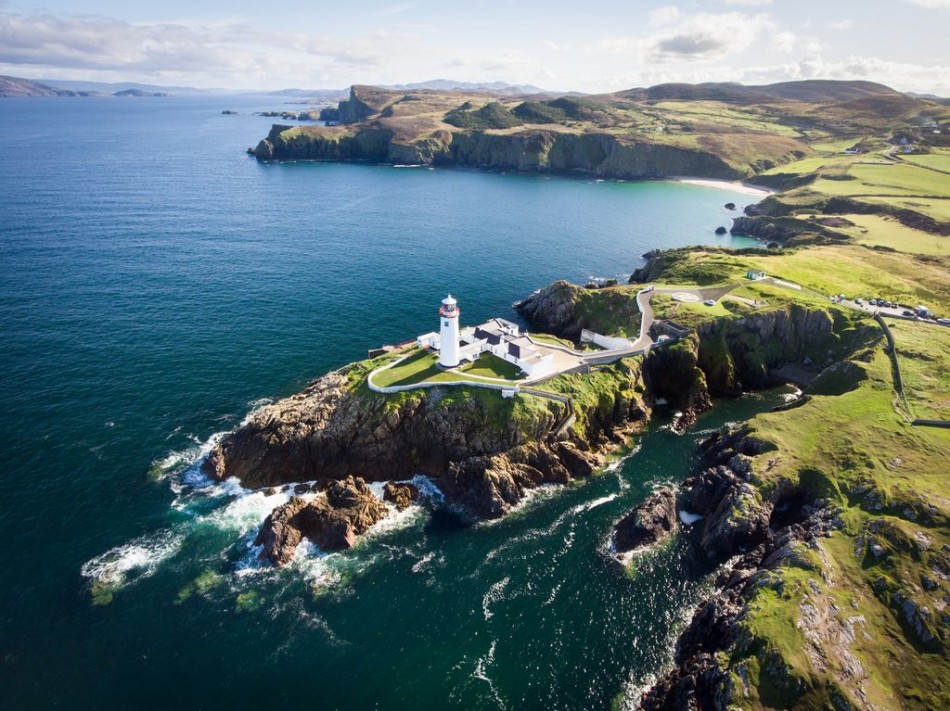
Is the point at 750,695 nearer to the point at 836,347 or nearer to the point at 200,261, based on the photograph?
the point at 836,347

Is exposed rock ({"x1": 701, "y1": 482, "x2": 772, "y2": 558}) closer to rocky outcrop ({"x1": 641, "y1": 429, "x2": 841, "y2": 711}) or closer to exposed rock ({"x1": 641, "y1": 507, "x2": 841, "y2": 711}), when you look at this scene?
rocky outcrop ({"x1": 641, "y1": 429, "x2": 841, "y2": 711})

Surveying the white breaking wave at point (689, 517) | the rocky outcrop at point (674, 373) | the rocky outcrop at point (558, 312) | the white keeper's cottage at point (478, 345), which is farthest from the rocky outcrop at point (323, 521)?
the rocky outcrop at point (558, 312)

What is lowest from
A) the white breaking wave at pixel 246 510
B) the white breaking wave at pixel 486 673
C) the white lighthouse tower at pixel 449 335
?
the white breaking wave at pixel 486 673

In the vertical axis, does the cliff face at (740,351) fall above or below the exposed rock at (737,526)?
above

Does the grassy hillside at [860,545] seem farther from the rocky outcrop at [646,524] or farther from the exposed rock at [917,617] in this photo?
the rocky outcrop at [646,524]

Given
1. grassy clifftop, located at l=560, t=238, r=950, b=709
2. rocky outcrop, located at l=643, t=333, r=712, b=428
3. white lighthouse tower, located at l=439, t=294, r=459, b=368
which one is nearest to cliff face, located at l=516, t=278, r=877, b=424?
rocky outcrop, located at l=643, t=333, r=712, b=428

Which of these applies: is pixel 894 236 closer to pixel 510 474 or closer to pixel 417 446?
pixel 510 474

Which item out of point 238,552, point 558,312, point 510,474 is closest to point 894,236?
point 558,312

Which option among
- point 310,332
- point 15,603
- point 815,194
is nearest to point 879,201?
point 815,194
